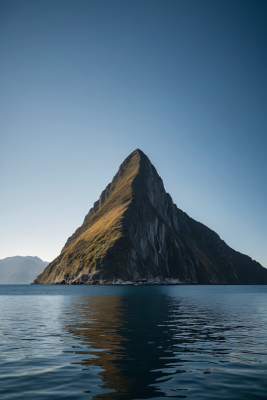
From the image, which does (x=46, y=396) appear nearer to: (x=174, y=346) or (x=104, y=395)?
(x=104, y=395)

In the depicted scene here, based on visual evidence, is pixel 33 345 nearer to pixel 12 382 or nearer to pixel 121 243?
pixel 12 382

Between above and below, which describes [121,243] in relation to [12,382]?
above

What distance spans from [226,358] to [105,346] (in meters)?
6.75

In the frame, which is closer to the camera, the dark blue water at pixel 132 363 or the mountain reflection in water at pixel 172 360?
the dark blue water at pixel 132 363

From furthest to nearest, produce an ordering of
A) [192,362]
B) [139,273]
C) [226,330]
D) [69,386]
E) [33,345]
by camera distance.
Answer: [139,273], [226,330], [33,345], [192,362], [69,386]

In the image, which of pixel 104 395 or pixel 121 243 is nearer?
pixel 104 395

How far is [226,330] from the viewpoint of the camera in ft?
80.8

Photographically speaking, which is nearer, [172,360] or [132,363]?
[132,363]

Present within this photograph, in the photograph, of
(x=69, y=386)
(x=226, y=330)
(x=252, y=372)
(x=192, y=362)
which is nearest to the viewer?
(x=69, y=386)

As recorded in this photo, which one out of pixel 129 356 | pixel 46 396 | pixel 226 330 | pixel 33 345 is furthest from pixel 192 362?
pixel 226 330

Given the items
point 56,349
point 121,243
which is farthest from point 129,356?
point 121,243

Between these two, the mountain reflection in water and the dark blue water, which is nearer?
the dark blue water

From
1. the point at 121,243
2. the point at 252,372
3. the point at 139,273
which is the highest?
the point at 121,243

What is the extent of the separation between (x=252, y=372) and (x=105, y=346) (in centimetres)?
827
